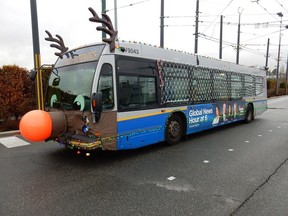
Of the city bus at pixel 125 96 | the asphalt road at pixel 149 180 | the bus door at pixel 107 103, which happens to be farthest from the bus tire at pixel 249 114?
the bus door at pixel 107 103

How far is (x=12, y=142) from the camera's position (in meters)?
7.72

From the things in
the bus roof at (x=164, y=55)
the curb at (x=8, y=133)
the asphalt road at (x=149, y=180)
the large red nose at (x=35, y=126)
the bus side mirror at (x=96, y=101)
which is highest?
the bus roof at (x=164, y=55)

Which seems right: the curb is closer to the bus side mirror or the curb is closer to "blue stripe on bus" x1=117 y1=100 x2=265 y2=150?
"blue stripe on bus" x1=117 y1=100 x2=265 y2=150

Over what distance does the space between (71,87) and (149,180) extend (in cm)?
274

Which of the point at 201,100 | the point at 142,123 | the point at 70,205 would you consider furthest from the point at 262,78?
the point at 70,205

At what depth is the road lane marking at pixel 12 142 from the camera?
7.33m

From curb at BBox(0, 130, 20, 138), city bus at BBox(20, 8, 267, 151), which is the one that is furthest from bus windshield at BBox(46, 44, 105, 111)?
curb at BBox(0, 130, 20, 138)

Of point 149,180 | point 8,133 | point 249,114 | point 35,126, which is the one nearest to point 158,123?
point 149,180

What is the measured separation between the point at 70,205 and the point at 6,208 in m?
0.92

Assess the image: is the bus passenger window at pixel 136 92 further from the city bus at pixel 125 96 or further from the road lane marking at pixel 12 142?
the road lane marking at pixel 12 142

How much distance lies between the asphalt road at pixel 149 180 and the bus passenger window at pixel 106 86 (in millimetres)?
1415

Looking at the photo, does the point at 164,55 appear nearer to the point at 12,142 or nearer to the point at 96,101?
the point at 96,101

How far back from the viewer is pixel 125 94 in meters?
5.58

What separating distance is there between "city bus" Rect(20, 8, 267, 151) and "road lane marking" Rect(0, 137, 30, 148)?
2.09 metres
